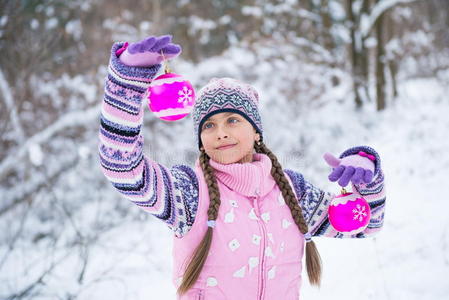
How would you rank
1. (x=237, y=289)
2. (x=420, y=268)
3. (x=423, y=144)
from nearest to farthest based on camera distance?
(x=237, y=289), (x=420, y=268), (x=423, y=144)

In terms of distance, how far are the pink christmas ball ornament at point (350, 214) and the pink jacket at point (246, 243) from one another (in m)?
0.19

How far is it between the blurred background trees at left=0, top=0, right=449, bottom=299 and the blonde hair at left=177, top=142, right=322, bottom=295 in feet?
4.97

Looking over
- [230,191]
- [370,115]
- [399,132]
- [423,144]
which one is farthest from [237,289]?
[370,115]

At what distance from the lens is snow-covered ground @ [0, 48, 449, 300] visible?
2.88 m

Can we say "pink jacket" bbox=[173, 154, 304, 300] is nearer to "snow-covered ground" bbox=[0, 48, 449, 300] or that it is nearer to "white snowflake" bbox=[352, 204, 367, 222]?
"white snowflake" bbox=[352, 204, 367, 222]

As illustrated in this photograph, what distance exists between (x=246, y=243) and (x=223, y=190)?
25 cm

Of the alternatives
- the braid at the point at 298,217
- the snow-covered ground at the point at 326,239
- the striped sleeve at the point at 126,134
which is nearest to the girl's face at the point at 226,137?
the braid at the point at 298,217

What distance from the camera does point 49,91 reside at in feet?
25.4

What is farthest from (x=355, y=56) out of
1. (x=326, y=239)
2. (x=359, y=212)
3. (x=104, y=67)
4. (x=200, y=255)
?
(x=200, y=255)

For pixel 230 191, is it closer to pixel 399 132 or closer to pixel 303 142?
pixel 303 142

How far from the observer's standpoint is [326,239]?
→ 380cm

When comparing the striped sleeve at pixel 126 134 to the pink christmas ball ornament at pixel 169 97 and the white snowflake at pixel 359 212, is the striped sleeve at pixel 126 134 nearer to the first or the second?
the pink christmas ball ornament at pixel 169 97

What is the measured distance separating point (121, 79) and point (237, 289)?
3.12 feet

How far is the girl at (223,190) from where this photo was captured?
1406 mm
